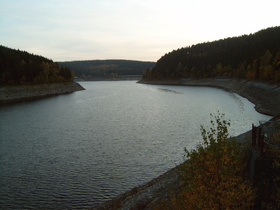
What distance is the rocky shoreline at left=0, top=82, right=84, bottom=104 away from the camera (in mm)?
Result: 87931

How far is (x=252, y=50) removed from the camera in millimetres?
161625

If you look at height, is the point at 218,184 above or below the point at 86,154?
above

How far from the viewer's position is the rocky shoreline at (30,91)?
8793 centimetres

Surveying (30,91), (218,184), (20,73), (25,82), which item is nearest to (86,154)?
(218,184)

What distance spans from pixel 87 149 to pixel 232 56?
171m

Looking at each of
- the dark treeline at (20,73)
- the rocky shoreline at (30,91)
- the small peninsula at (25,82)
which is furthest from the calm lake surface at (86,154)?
the dark treeline at (20,73)

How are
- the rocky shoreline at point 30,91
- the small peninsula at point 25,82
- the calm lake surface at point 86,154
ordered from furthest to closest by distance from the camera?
1. the small peninsula at point 25,82
2. the rocky shoreline at point 30,91
3. the calm lake surface at point 86,154

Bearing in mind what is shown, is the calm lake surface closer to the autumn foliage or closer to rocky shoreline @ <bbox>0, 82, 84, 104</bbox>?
the autumn foliage

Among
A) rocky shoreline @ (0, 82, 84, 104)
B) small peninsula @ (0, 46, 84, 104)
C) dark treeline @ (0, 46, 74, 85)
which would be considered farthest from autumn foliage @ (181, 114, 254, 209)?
dark treeline @ (0, 46, 74, 85)

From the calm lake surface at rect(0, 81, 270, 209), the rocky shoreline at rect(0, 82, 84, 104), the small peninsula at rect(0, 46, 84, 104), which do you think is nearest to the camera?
the calm lake surface at rect(0, 81, 270, 209)

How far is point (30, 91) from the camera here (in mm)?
103375

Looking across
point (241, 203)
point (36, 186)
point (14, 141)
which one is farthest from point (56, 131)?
point (241, 203)

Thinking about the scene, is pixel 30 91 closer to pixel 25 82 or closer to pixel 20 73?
pixel 25 82

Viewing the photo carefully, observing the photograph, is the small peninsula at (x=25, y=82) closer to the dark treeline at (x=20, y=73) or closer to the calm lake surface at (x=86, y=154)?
the dark treeline at (x=20, y=73)
